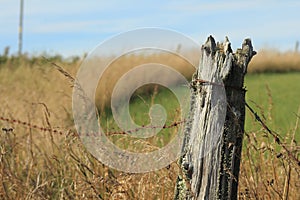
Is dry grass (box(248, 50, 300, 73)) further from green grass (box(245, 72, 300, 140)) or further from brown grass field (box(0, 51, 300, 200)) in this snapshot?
green grass (box(245, 72, 300, 140))

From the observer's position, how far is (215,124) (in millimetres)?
2336

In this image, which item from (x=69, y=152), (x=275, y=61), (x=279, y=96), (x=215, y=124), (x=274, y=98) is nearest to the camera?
(x=215, y=124)

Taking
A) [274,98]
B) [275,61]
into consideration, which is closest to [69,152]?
[274,98]

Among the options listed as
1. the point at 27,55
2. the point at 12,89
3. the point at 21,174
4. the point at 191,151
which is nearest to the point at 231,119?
the point at 191,151

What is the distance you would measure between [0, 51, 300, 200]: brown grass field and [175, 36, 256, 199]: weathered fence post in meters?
0.17

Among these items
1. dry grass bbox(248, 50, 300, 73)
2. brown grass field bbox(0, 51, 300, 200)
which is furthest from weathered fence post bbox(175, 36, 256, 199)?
dry grass bbox(248, 50, 300, 73)

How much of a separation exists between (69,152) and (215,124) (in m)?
1.24

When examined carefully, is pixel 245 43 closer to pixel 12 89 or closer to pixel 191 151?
pixel 191 151

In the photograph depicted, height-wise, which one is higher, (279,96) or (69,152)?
(279,96)

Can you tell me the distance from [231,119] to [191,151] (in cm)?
21

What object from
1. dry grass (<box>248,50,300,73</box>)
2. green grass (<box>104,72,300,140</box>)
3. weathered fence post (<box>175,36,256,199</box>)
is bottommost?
weathered fence post (<box>175,36,256,199</box>)

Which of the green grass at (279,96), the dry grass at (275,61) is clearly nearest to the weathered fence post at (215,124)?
the green grass at (279,96)

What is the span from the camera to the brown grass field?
3.13 m

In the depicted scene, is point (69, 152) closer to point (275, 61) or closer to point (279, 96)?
point (279, 96)
